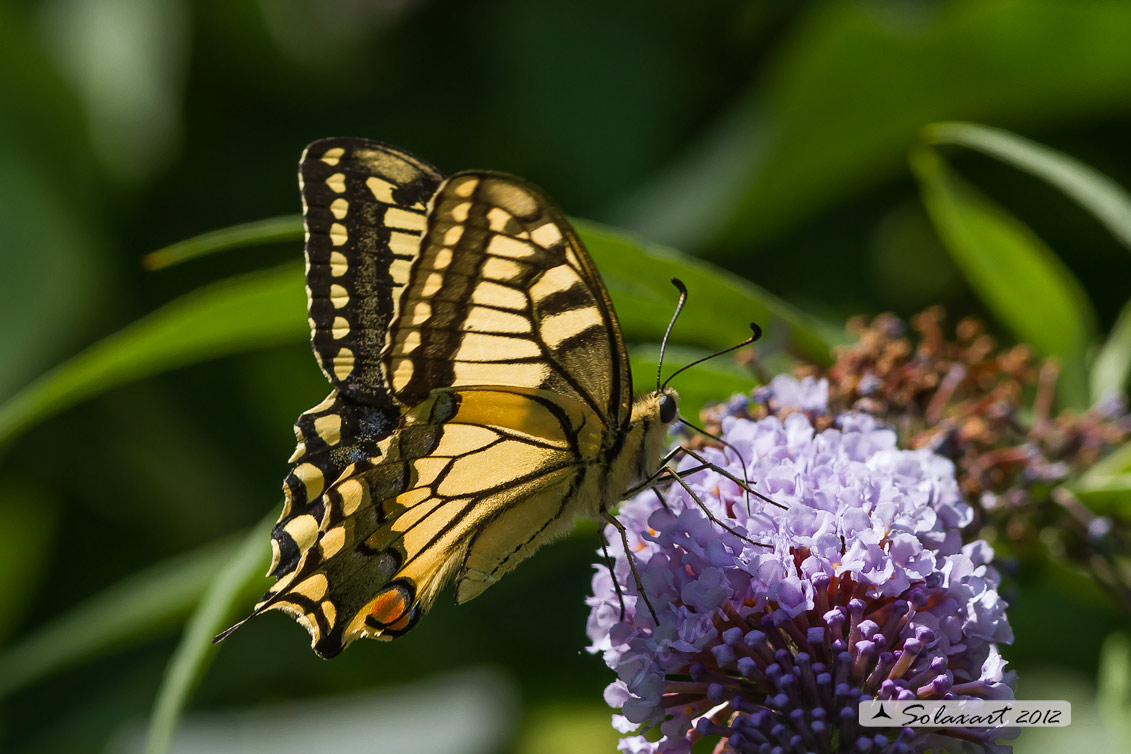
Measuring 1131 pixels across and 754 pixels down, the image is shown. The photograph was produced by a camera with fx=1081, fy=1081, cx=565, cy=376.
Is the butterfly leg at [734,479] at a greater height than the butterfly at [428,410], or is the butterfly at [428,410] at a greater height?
the butterfly at [428,410]

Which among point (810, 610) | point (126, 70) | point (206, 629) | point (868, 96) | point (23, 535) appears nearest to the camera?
point (810, 610)

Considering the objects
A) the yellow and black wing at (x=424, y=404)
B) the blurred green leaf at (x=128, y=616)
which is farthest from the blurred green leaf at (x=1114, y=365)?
the blurred green leaf at (x=128, y=616)

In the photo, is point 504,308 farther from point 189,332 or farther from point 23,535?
point 23,535

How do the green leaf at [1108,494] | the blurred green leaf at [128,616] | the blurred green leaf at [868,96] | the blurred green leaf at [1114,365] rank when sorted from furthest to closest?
the blurred green leaf at [868,96]
the blurred green leaf at [128,616]
the blurred green leaf at [1114,365]
the green leaf at [1108,494]

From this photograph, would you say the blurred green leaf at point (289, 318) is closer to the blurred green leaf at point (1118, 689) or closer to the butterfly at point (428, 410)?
the butterfly at point (428, 410)

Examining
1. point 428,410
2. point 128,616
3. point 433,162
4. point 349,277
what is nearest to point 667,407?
point 428,410

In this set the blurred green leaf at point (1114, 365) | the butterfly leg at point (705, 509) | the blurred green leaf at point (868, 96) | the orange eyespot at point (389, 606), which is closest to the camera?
the butterfly leg at point (705, 509)

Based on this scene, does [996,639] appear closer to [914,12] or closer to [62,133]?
[914,12]
